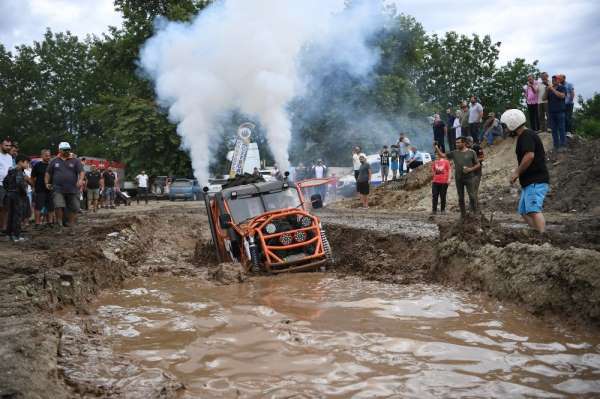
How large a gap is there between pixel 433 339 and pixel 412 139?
3130 cm

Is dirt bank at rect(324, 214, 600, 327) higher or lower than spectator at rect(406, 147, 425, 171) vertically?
lower

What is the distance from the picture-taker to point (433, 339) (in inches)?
204

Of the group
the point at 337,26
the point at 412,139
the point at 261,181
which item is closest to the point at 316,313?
the point at 261,181

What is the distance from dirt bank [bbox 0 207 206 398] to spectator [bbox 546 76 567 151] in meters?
10.3

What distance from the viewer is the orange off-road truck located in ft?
30.1

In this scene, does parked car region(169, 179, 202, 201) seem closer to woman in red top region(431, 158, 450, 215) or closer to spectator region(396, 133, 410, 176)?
spectator region(396, 133, 410, 176)

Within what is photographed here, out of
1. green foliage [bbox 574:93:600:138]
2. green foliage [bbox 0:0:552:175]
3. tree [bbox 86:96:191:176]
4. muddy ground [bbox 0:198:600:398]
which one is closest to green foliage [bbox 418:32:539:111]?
green foliage [bbox 0:0:552:175]

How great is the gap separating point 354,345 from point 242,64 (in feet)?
55.1

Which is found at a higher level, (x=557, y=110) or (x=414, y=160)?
(x=557, y=110)

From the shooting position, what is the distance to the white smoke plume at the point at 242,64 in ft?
65.6

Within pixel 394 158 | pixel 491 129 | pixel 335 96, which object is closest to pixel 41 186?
pixel 394 158

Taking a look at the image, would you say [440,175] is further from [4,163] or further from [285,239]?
[4,163]

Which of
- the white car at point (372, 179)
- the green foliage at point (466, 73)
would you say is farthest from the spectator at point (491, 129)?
the green foliage at point (466, 73)

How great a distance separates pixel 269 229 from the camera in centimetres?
926
